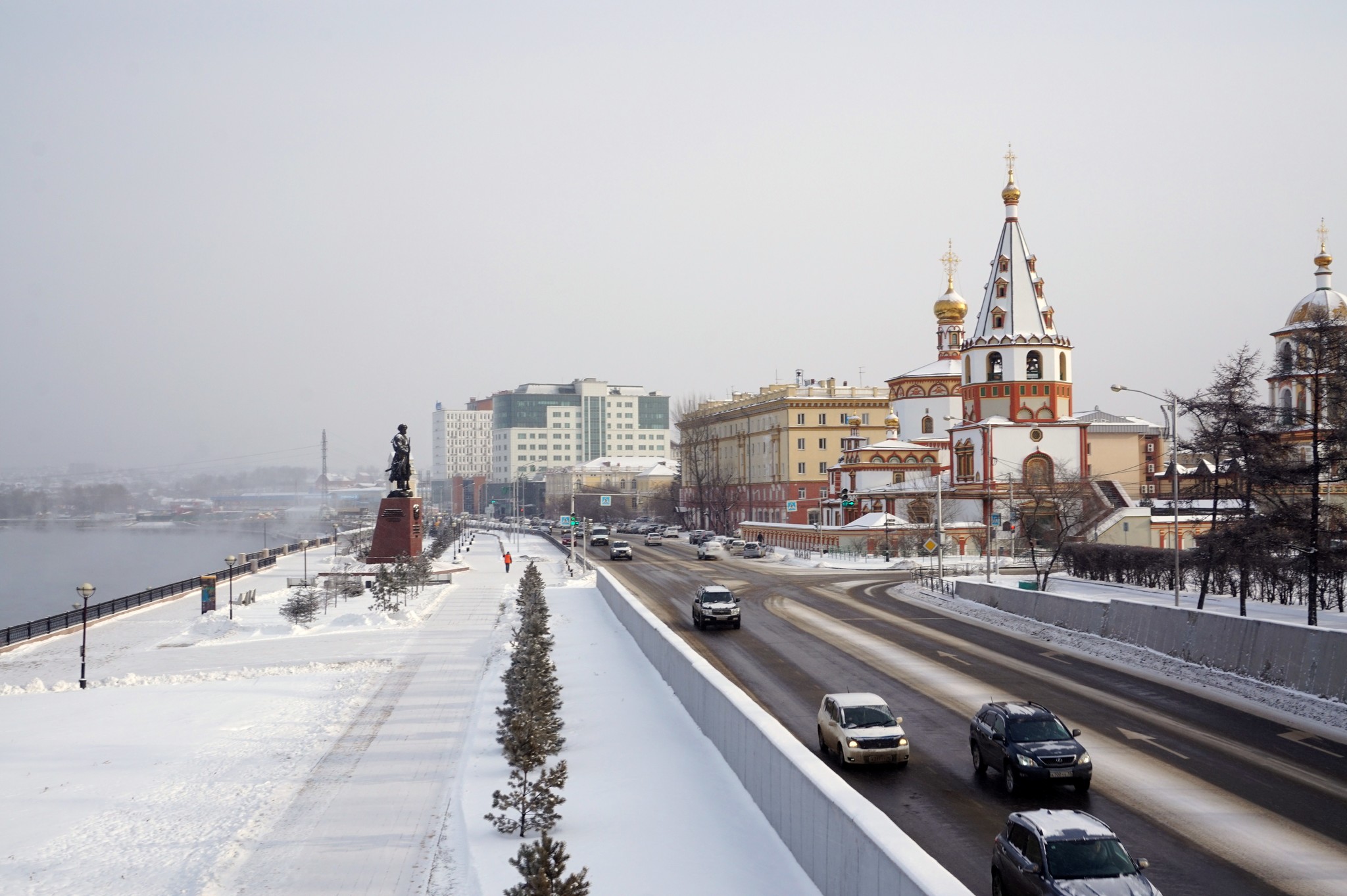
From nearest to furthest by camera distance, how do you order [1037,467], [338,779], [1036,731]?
[1036,731] < [338,779] < [1037,467]

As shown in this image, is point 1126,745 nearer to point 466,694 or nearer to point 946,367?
point 466,694

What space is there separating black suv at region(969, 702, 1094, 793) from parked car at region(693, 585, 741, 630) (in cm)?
1921

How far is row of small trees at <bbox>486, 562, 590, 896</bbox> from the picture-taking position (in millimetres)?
10094

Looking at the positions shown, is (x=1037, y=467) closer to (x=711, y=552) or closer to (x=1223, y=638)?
(x=711, y=552)

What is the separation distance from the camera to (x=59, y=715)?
88.5 feet

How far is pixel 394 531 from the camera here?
65938 mm

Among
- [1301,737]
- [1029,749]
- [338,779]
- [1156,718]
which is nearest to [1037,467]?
[1156,718]

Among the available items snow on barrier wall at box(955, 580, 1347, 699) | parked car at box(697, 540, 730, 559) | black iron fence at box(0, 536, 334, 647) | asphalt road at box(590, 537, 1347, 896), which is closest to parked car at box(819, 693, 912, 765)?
asphalt road at box(590, 537, 1347, 896)

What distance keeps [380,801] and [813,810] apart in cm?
865

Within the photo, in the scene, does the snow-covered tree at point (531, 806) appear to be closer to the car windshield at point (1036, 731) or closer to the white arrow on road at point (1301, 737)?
the car windshield at point (1036, 731)

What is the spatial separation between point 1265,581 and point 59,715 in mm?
38653

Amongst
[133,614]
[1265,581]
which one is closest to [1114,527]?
[1265,581]

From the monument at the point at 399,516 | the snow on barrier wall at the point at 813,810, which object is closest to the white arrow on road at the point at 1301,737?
the snow on barrier wall at the point at 813,810

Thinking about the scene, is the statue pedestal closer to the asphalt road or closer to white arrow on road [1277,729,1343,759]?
the asphalt road
